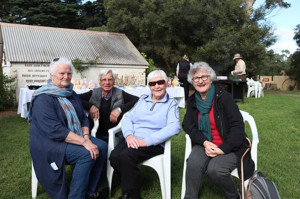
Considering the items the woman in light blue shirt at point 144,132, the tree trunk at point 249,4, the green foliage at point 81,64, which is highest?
the tree trunk at point 249,4

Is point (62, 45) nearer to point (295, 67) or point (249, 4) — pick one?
point (249, 4)

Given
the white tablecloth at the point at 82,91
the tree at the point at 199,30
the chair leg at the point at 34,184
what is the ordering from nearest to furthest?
1. the chair leg at the point at 34,184
2. the white tablecloth at the point at 82,91
3. the tree at the point at 199,30

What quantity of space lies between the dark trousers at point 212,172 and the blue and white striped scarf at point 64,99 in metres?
1.20

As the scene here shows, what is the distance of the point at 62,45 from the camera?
12242mm

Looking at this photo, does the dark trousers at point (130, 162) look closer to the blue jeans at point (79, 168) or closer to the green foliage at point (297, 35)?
the blue jeans at point (79, 168)

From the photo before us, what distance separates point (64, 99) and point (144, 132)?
3.00ft

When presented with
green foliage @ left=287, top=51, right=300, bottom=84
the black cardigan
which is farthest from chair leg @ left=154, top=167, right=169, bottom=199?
green foliage @ left=287, top=51, right=300, bottom=84

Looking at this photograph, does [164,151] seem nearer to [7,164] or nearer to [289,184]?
[289,184]

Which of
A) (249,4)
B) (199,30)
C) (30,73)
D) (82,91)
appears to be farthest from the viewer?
(199,30)

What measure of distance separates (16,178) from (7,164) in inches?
21.9

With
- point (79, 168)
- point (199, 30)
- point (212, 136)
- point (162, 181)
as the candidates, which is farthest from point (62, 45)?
point (212, 136)

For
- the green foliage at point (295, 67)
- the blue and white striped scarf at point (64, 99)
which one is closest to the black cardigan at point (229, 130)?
the blue and white striped scarf at point (64, 99)

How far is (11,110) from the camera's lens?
29.1 feet

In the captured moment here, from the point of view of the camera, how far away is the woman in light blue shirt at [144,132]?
7.57 feet
